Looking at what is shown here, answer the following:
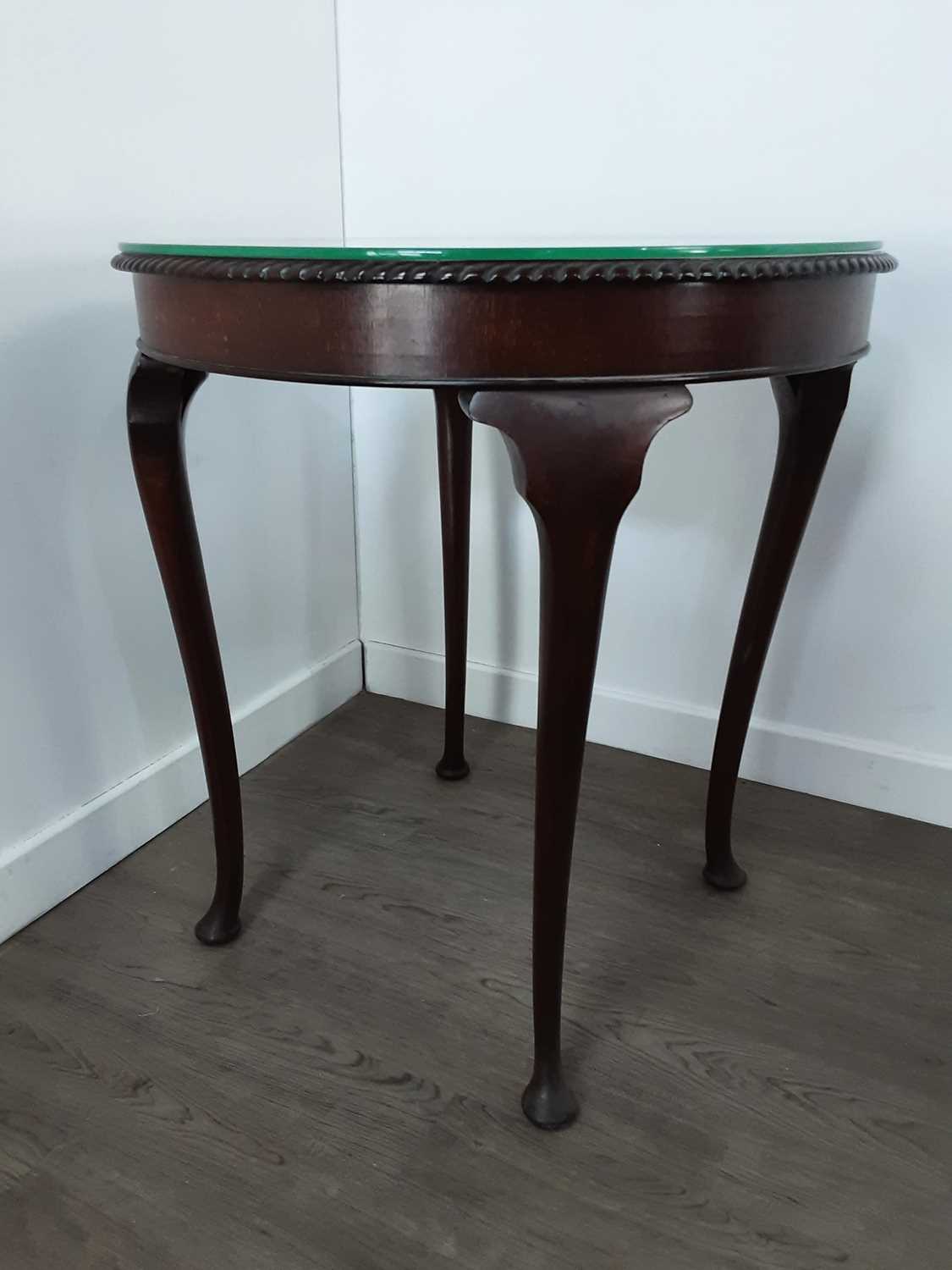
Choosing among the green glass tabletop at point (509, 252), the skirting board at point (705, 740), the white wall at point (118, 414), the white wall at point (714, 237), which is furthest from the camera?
the skirting board at point (705, 740)

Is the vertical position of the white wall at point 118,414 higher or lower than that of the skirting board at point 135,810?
higher

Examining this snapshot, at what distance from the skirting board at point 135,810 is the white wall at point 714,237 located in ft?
0.99

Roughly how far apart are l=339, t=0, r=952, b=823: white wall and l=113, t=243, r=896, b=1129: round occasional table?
0.37m

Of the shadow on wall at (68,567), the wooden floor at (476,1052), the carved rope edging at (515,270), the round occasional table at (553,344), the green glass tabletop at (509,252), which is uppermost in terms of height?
the green glass tabletop at (509,252)

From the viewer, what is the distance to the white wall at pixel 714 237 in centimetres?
111

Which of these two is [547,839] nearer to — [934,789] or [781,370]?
[781,370]

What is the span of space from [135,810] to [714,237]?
983 millimetres

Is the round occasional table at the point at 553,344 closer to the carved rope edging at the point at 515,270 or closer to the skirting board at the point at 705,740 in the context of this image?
the carved rope edging at the point at 515,270

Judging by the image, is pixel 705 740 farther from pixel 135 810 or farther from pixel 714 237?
pixel 135 810

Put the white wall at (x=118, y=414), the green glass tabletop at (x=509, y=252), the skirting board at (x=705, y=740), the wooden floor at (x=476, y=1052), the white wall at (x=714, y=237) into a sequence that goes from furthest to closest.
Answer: the skirting board at (x=705, y=740) < the white wall at (x=714, y=237) < the white wall at (x=118, y=414) < the wooden floor at (x=476, y=1052) < the green glass tabletop at (x=509, y=252)

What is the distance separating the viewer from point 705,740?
1.42 metres

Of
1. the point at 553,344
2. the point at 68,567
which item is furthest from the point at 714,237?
the point at 68,567

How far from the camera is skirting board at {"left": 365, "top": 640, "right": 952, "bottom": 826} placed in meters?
1.31

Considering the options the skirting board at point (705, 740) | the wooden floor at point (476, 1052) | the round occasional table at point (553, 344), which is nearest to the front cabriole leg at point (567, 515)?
the round occasional table at point (553, 344)
